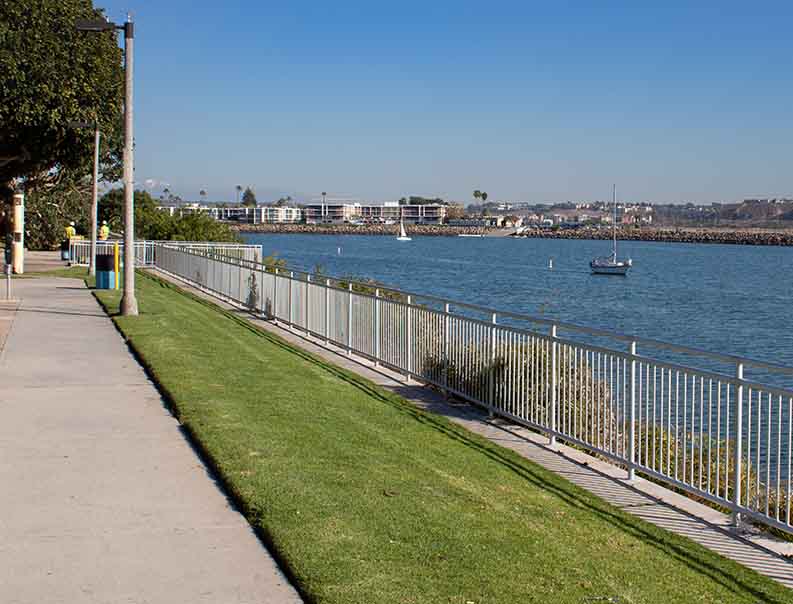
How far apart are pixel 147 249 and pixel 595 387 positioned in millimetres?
38264

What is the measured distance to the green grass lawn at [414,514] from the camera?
6059 millimetres

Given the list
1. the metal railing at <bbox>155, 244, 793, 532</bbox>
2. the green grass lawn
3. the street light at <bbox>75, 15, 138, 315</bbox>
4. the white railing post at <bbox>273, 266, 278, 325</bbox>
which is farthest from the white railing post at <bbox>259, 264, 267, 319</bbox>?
the green grass lawn

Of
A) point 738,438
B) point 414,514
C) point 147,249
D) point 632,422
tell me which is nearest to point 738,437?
point 738,438

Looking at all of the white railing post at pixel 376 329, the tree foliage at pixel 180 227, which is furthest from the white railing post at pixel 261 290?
the tree foliage at pixel 180 227

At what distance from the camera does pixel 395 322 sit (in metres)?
15.4

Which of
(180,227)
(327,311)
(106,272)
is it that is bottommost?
(327,311)

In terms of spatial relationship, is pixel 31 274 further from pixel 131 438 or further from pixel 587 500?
pixel 587 500

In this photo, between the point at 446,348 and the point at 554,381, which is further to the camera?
the point at 446,348

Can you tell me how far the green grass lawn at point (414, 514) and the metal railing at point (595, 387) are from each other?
746 mm

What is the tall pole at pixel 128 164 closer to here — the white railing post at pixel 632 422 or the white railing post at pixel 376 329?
the white railing post at pixel 376 329

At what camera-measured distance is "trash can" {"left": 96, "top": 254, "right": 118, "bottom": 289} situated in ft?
96.9

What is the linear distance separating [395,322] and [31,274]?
82.5 feet

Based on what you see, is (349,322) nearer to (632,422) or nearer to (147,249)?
(632,422)

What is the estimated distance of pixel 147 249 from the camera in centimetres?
4641
